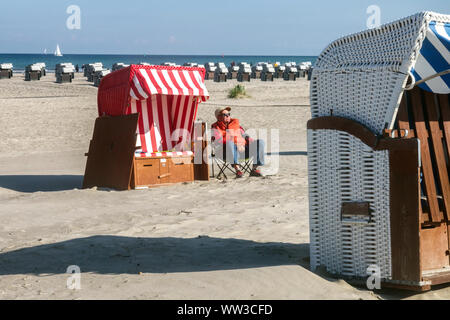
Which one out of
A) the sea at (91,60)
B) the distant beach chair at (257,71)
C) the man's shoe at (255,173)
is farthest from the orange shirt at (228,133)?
the sea at (91,60)

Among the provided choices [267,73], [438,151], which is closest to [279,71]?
[267,73]

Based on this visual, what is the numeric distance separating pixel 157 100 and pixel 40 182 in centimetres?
240

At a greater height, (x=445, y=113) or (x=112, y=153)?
(x=445, y=113)

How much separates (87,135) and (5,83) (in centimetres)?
1527

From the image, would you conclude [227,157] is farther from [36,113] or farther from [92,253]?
[36,113]

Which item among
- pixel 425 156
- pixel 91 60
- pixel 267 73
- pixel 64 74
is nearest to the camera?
pixel 425 156

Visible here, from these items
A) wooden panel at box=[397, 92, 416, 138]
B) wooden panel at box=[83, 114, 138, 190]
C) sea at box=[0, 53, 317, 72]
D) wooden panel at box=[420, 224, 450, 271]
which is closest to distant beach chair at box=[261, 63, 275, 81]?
wooden panel at box=[83, 114, 138, 190]

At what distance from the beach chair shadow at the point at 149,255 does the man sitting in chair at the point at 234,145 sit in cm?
441

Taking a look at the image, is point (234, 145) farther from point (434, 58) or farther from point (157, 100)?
point (434, 58)

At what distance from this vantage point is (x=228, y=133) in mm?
10203

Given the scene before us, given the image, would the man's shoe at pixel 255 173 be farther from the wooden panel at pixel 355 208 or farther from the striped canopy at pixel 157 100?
the wooden panel at pixel 355 208

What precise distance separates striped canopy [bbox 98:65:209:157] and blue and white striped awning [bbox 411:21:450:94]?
19.2 feet

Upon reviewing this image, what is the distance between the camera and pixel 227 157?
400 inches

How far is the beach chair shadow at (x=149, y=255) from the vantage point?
4.69m
